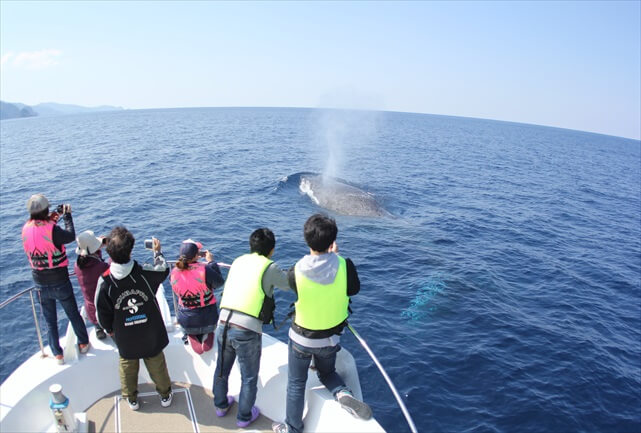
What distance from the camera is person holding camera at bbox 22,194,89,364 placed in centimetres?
567

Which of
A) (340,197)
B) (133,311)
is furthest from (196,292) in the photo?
(340,197)

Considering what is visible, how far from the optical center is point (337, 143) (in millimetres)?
66625

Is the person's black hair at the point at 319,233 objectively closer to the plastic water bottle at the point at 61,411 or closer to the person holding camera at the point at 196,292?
the person holding camera at the point at 196,292

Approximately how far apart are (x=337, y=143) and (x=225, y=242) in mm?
49609

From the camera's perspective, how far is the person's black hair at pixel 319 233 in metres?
4.60

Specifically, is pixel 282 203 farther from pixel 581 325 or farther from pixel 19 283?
pixel 581 325

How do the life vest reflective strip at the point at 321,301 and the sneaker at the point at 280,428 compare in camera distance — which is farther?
the sneaker at the point at 280,428

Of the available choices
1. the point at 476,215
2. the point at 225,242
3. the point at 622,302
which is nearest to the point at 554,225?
the point at 476,215

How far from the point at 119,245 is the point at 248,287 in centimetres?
163

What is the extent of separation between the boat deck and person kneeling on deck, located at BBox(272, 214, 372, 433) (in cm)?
97

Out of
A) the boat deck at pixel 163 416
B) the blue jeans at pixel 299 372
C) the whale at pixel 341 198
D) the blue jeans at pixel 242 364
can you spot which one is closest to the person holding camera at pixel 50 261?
the boat deck at pixel 163 416

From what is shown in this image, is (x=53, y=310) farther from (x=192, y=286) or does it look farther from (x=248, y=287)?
(x=248, y=287)

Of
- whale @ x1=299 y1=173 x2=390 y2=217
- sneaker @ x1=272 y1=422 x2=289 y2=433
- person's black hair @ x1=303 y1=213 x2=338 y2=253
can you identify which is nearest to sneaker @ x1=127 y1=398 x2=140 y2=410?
sneaker @ x1=272 y1=422 x2=289 y2=433

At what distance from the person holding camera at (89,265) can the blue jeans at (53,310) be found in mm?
240
